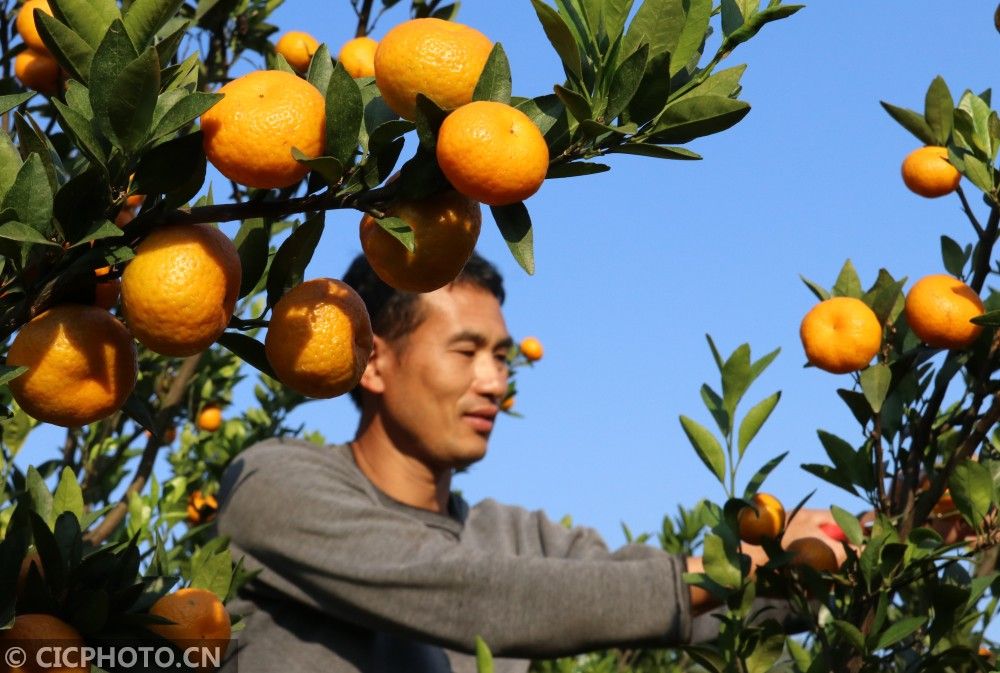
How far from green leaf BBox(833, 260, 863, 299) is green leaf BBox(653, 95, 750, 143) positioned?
101cm

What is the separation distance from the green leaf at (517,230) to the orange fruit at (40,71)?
47.9 inches

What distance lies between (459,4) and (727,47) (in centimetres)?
158

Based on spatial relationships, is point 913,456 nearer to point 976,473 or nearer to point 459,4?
point 976,473

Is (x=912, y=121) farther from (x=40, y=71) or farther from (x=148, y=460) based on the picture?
(x=148, y=460)

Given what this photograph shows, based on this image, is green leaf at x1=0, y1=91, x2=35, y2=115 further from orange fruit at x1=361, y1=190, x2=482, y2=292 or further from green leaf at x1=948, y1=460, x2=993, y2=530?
green leaf at x1=948, y1=460, x2=993, y2=530

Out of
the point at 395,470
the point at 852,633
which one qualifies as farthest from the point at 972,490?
the point at 395,470

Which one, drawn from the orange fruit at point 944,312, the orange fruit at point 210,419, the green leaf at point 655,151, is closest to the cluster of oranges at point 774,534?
the orange fruit at point 944,312

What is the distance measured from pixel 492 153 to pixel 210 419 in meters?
3.07

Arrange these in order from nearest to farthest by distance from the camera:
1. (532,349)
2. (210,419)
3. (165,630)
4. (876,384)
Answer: (165,630) < (876,384) < (210,419) < (532,349)

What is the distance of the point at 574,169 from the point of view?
0.92 metres

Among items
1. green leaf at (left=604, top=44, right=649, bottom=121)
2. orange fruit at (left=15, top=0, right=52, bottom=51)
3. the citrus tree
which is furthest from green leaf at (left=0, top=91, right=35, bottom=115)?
orange fruit at (left=15, top=0, right=52, bottom=51)

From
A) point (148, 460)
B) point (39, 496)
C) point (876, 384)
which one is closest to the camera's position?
point (39, 496)

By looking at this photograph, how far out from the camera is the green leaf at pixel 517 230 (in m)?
0.90

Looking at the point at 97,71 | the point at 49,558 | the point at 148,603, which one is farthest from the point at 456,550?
the point at 97,71
